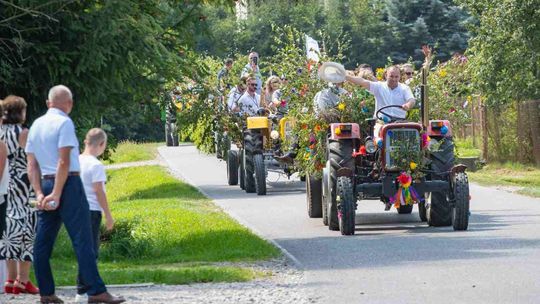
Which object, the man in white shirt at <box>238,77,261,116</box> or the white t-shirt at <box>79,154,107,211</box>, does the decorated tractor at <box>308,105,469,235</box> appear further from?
the man in white shirt at <box>238,77,261,116</box>

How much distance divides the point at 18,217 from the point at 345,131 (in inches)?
243

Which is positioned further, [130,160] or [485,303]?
[130,160]

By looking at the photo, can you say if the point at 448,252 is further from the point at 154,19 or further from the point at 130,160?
the point at 130,160

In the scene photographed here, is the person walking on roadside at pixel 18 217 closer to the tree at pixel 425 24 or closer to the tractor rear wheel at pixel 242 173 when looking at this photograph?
the tractor rear wheel at pixel 242 173

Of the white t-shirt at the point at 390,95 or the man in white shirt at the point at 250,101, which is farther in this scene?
the man in white shirt at the point at 250,101

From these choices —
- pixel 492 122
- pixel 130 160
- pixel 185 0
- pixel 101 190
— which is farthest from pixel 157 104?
pixel 130 160

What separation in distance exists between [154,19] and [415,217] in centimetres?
520

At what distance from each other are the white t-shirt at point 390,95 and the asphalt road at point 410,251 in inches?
59.2

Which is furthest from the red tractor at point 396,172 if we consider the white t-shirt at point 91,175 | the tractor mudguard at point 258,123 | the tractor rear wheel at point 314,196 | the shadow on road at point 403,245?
the tractor mudguard at point 258,123

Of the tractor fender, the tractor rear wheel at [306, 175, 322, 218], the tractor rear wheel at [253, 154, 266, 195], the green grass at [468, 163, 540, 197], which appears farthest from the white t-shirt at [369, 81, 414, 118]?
the tractor rear wheel at [253, 154, 266, 195]

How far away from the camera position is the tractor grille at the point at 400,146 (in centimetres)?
1891

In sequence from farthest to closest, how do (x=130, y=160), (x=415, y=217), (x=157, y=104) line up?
(x=130, y=160) < (x=415, y=217) < (x=157, y=104)

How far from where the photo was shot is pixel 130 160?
40625mm

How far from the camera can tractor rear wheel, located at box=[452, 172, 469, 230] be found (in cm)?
1845
